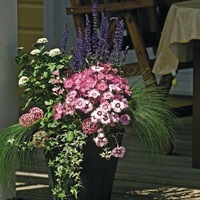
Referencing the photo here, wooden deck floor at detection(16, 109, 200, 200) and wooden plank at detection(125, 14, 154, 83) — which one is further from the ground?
wooden plank at detection(125, 14, 154, 83)

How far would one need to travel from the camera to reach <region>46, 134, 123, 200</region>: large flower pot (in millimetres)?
3867

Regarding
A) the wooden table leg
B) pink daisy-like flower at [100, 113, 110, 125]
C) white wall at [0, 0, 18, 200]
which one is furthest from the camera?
the wooden table leg

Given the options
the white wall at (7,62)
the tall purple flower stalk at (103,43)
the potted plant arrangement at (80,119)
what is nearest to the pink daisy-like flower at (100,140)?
the potted plant arrangement at (80,119)

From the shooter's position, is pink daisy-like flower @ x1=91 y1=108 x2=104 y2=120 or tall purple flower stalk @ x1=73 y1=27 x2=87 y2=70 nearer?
pink daisy-like flower @ x1=91 y1=108 x2=104 y2=120

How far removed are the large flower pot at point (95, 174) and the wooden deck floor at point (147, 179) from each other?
443 millimetres

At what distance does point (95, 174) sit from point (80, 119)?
0.95ft

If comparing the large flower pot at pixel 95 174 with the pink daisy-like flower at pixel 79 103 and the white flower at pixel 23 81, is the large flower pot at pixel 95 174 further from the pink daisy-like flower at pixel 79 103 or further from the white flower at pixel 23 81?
the white flower at pixel 23 81

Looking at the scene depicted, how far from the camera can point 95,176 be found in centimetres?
393

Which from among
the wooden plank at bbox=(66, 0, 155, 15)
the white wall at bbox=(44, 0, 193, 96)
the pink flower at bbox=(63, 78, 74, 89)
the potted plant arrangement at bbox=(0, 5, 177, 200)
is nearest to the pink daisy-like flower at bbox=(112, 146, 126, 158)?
the potted plant arrangement at bbox=(0, 5, 177, 200)

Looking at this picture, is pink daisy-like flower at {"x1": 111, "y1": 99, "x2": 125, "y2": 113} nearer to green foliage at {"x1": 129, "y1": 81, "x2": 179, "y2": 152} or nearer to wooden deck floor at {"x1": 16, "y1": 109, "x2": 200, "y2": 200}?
green foliage at {"x1": 129, "y1": 81, "x2": 179, "y2": 152}

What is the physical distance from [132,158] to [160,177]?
0.53m

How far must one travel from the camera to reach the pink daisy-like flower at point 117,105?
3.75 m

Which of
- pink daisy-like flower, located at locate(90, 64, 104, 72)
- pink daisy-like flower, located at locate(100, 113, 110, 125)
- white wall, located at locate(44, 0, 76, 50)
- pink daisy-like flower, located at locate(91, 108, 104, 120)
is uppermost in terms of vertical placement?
white wall, located at locate(44, 0, 76, 50)

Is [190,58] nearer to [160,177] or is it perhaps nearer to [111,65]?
[160,177]
